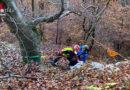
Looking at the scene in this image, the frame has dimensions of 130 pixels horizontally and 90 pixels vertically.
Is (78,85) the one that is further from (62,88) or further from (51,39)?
(51,39)

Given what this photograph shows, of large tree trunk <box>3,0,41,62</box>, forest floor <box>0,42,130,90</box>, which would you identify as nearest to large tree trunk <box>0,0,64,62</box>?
large tree trunk <box>3,0,41,62</box>

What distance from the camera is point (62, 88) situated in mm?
4023

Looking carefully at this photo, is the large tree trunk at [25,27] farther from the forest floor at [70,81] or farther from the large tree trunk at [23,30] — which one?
the forest floor at [70,81]

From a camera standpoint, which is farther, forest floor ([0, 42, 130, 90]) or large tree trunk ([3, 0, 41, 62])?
large tree trunk ([3, 0, 41, 62])

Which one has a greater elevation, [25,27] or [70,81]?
[25,27]

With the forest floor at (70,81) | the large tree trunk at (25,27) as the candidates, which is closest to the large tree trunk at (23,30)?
the large tree trunk at (25,27)

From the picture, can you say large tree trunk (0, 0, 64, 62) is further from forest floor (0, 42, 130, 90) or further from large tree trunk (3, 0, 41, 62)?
forest floor (0, 42, 130, 90)

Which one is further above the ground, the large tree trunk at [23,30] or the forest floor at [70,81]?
the large tree trunk at [23,30]

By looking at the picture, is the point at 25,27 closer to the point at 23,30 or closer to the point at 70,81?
the point at 23,30

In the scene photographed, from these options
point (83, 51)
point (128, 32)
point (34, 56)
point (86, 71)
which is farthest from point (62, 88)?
point (128, 32)

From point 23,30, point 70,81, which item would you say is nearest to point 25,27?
point 23,30

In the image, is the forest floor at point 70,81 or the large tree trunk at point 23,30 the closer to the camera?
the forest floor at point 70,81

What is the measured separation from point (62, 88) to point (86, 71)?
1.25 meters

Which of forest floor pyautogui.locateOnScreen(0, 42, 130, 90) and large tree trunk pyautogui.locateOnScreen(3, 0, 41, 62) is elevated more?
large tree trunk pyautogui.locateOnScreen(3, 0, 41, 62)
